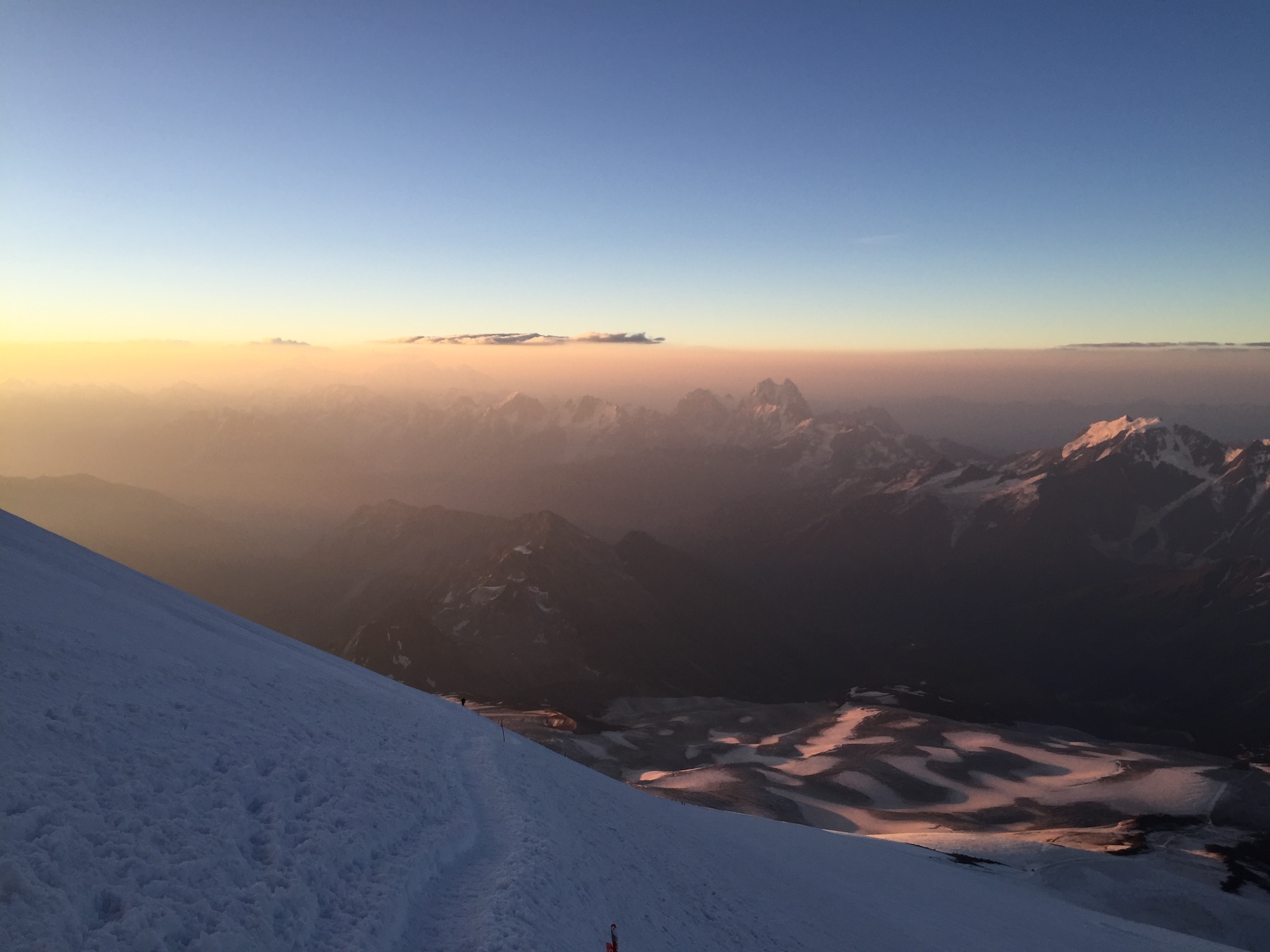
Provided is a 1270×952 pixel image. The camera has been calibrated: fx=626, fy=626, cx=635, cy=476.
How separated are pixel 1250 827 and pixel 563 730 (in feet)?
332

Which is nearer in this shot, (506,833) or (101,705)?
(101,705)

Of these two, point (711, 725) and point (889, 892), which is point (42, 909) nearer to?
point (889, 892)

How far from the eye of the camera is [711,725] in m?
146

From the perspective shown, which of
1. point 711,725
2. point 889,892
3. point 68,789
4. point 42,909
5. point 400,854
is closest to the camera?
point 42,909

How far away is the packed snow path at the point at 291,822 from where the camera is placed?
10.6 meters

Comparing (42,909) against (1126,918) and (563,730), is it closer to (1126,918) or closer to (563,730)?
(1126,918)

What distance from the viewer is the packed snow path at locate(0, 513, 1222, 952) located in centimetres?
1064

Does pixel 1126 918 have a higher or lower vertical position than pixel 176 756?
lower

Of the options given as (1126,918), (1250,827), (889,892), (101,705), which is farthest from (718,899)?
(1250,827)

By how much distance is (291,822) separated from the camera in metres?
14.2

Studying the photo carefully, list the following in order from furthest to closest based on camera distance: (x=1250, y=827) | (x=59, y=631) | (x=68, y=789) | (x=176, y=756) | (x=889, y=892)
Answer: (x=1250, y=827), (x=889, y=892), (x=59, y=631), (x=176, y=756), (x=68, y=789)

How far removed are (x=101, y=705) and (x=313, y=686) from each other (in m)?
9.28

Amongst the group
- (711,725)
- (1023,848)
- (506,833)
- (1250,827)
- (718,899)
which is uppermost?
(506,833)

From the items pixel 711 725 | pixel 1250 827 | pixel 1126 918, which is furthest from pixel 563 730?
pixel 1250 827
